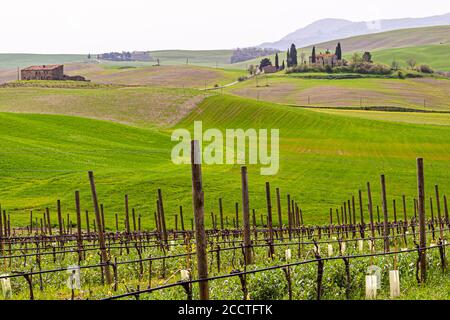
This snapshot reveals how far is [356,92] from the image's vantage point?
146 meters

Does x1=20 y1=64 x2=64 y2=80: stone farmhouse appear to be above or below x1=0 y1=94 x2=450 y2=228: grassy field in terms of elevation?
above

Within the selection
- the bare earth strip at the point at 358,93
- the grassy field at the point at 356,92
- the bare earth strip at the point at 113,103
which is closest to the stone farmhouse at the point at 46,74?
the bare earth strip at the point at 358,93

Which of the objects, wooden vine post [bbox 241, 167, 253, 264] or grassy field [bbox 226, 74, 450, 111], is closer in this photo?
wooden vine post [bbox 241, 167, 253, 264]

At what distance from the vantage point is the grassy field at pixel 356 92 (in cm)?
13375

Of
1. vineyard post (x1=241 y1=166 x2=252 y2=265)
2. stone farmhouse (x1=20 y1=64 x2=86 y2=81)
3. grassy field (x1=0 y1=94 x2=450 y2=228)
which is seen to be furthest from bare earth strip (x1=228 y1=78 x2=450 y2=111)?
vineyard post (x1=241 y1=166 x2=252 y2=265)

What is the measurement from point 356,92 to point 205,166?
274 feet

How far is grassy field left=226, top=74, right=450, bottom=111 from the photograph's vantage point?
439 feet

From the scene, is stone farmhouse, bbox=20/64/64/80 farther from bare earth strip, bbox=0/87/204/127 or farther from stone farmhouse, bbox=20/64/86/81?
bare earth strip, bbox=0/87/204/127

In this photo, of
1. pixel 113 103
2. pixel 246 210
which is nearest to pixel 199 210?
pixel 246 210

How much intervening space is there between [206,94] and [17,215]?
243 ft

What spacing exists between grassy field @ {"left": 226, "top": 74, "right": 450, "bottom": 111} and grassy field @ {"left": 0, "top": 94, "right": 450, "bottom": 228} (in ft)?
111

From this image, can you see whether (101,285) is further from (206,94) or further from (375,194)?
(206,94)

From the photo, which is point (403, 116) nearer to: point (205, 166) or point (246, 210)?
point (205, 166)

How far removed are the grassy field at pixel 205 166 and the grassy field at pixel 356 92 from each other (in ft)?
111
